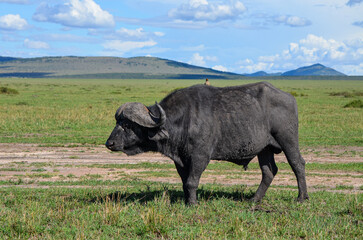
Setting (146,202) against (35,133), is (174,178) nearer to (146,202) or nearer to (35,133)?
(146,202)

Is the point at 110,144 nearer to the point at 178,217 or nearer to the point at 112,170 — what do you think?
the point at 178,217

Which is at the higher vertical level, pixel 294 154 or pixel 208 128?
pixel 208 128

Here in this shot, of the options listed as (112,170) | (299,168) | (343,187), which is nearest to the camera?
(299,168)

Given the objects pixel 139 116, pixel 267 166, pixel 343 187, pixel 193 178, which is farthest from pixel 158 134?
pixel 343 187

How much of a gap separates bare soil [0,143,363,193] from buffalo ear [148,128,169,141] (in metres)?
3.72

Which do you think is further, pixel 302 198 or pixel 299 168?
pixel 299 168

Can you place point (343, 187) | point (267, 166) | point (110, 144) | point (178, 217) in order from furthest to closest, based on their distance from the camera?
point (343, 187) < point (267, 166) < point (110, 144) < point (178, 217)

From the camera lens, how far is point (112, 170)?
1305cm

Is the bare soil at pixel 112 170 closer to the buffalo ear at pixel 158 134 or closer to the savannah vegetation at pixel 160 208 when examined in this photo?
the savannah vegetation at pixel 160 208

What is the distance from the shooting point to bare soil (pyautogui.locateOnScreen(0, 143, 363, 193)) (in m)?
11.4

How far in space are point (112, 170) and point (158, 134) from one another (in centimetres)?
557

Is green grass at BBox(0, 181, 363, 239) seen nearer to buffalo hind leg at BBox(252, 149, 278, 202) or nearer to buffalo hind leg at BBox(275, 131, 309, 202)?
buffalo hind leg at BBox(275, 131, 309, 202)

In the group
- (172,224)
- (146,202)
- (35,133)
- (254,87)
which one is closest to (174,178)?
(146,202)

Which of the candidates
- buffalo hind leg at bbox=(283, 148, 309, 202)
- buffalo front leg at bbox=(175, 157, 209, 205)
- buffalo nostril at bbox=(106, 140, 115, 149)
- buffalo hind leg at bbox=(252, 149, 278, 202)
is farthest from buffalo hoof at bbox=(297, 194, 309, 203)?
buffalo nostril at bbox=(106, 140, 115, 149)
